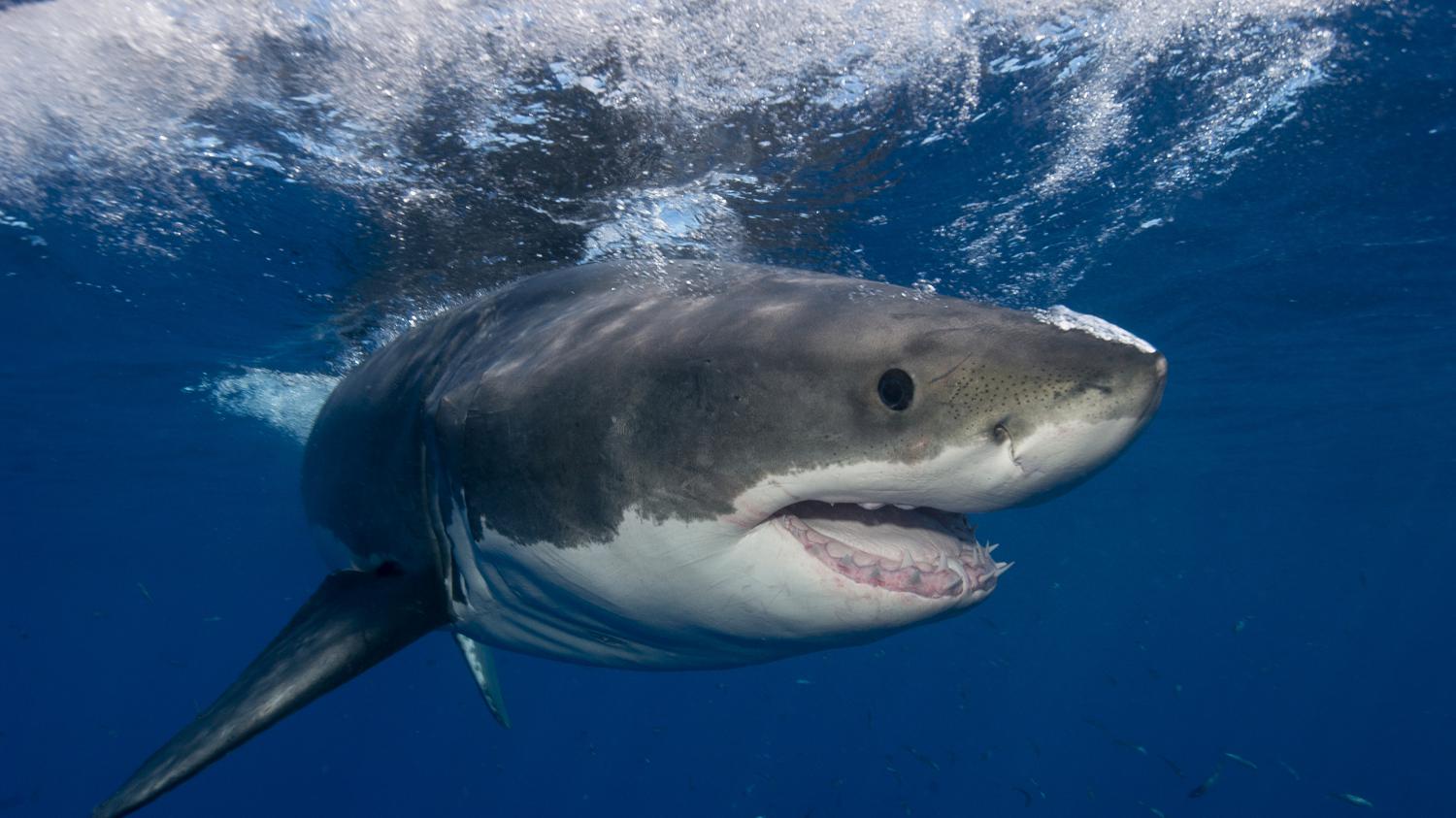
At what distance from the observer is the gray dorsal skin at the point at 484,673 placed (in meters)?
7.27

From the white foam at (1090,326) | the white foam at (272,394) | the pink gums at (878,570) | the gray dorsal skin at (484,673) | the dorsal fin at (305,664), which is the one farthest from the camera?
the white foam at (272,394)

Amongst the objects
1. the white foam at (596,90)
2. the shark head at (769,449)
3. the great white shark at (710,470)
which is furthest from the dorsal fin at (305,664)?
the white foam at (596,90)

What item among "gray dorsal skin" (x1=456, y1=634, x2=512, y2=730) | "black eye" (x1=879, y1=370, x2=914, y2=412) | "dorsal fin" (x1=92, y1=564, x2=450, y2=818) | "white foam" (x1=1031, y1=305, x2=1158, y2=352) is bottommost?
"gray dorsal skin" (x1=456, y1=634, x2=512, y2=730)

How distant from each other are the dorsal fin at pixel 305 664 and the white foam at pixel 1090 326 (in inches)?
113

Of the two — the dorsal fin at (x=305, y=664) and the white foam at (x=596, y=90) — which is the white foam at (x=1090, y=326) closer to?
the dorsal fin at (x=305, y=664)

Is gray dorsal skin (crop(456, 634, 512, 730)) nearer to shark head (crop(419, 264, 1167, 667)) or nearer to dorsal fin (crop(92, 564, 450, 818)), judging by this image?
dorsal fin (crop(92, 564, 450, 818))

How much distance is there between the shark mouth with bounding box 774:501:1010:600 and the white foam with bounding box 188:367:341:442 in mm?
15951

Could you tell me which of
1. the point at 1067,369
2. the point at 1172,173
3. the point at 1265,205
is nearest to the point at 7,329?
the point at 1067,369

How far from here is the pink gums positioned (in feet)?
8.30

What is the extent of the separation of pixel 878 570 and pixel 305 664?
2450 millimetres

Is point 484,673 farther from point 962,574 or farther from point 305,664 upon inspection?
point 962,574

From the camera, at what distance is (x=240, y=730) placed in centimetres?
302

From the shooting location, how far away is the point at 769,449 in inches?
94.1

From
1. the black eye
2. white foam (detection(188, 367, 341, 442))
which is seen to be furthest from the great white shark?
white foam (detection(188, 367, 341, 442))
